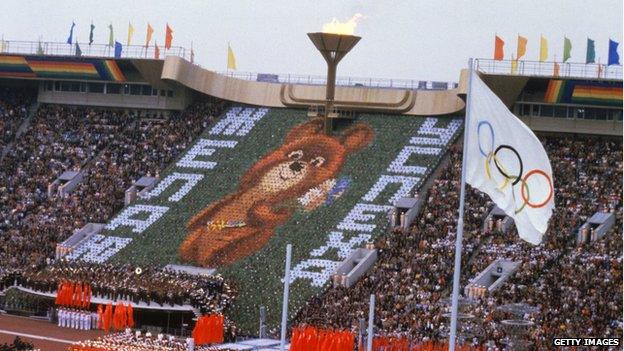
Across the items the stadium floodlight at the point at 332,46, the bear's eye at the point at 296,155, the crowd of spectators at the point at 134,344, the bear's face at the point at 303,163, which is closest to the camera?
the crowd of spectators at the point at 134,344

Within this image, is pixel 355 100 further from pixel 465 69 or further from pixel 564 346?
pixel 564 346

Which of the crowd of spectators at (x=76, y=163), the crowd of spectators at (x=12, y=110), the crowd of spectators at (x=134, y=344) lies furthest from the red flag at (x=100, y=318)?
the crowd of spectators at (x=12, y=110)

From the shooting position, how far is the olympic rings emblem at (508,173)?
23.0 m

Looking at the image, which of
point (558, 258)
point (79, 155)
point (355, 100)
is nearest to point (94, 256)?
point (79, 155)

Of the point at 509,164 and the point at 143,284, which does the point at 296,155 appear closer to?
the point at 143,284

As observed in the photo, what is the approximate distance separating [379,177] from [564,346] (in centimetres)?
1989

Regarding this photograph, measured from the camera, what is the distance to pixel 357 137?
6756cm

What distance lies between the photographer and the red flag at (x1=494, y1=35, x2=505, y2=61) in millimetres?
63531

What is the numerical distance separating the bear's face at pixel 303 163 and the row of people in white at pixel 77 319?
43.6 feet

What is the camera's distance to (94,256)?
204 feet

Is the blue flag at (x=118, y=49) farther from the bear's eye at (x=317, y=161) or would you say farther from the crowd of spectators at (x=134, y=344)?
the crowd of spectators at (x=134, y=344)

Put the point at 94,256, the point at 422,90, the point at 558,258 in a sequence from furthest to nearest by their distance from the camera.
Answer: the point at 422,90 < the point at 94,256 < the point at 558,258

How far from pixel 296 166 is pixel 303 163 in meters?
0.37

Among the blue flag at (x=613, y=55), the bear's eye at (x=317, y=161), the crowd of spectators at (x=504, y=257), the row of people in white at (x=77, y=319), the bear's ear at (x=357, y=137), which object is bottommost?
the row of people in white at (x=77, y=319)
